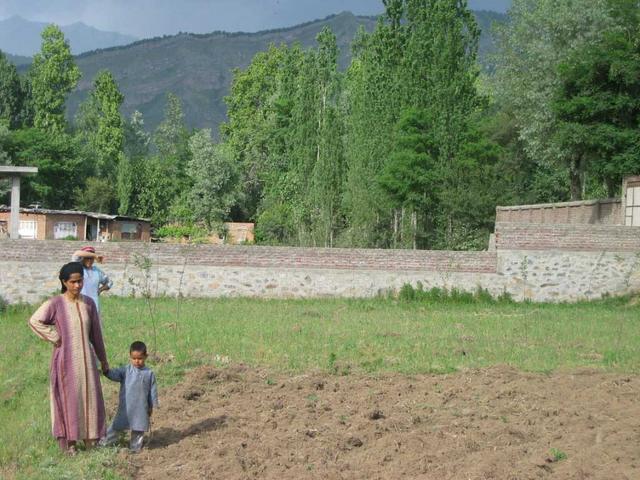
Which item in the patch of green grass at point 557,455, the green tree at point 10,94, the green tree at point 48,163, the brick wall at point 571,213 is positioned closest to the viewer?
the patch of green grass at point 557,455

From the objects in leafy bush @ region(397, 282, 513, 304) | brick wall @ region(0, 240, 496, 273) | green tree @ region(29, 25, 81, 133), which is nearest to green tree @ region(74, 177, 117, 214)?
green tree @ region(29, 25, 81, 133)

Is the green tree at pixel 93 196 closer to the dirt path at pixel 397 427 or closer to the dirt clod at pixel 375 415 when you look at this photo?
the dirt path at pixel 397 427

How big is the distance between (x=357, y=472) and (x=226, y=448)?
1.48 metres

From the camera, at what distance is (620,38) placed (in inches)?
1334

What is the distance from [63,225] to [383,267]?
119 ft

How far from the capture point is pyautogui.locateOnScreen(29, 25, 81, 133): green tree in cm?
7756

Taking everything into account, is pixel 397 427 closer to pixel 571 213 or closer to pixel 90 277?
pixel 90 277

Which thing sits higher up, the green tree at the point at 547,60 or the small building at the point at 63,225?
the green tree at the point at 547,60

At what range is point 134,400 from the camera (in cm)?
918

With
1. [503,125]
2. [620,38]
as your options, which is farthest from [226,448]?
[503,125]

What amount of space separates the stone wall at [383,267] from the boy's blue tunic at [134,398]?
1637 cm

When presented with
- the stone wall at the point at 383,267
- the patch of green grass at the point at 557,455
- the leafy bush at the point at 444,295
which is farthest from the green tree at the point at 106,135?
the patch of green grass at the point at 557,455

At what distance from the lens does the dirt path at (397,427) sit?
27.5 ft

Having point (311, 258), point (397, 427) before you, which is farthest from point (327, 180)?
point (397, 427)
